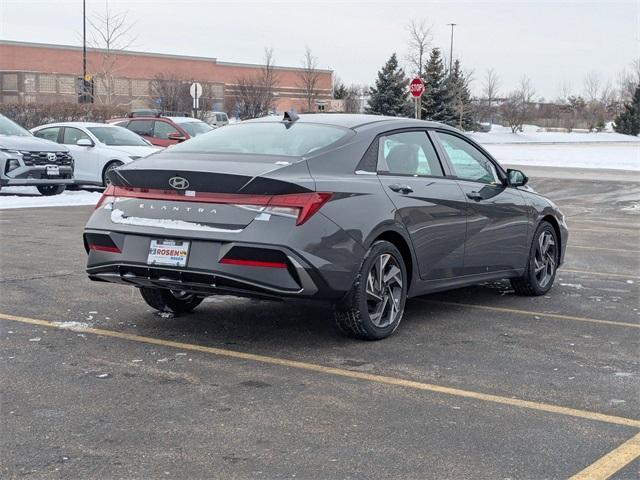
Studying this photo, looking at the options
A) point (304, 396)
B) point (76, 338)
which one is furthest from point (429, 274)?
point (76, 338)

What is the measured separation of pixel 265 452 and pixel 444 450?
32.2 inches

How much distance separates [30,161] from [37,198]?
77cm

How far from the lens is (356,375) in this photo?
17.9 feet

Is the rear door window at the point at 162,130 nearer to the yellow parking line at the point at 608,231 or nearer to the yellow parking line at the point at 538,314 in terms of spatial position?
the yellow parking line at the point at 608,231

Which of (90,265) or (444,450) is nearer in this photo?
(444,450)

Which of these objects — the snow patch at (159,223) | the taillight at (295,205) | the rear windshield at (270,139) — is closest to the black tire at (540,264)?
the rear windshield at (270,139)

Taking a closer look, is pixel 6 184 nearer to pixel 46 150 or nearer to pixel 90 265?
pixel 46 150

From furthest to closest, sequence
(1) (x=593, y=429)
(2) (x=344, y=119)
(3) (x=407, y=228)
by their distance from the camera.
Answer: (2) (x=344, y=119) < (3) (x=407, y=228) < (1) (x=593, y=429)

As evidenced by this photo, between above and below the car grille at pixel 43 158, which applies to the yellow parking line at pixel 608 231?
below

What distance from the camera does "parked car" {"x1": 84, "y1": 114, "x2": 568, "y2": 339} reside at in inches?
225

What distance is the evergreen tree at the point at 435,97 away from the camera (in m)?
62.4

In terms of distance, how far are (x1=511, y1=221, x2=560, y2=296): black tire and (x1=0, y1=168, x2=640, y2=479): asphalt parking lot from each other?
16 centimetres

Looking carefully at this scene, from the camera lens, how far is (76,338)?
6.18 metres

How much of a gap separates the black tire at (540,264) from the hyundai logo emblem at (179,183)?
3.51 m
